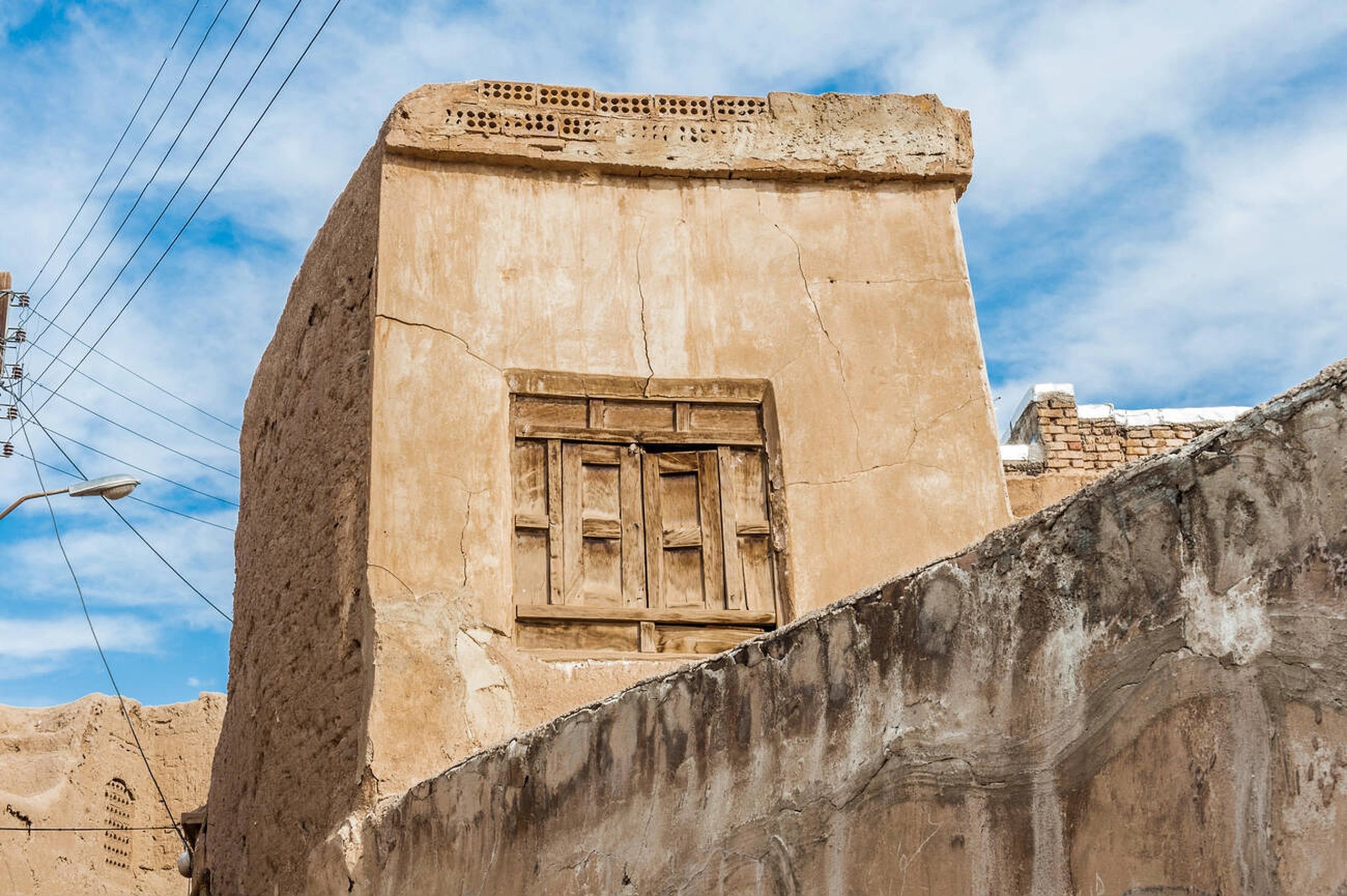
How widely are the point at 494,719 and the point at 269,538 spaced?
239 centimetres

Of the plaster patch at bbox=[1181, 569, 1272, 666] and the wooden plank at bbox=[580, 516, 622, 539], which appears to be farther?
the wooden plank at bbox=[580, 516, 622, 539]

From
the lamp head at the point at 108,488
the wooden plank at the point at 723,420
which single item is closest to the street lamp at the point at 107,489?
the lamp head at the point at 108,488

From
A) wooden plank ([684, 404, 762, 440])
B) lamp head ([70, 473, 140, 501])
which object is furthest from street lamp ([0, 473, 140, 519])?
wooden plank ([684, 404, 762, 440])

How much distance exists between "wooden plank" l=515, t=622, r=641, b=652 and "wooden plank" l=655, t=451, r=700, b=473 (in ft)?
2.50

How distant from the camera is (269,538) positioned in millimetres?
8273

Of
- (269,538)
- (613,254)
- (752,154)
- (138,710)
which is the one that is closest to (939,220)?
(752,154)

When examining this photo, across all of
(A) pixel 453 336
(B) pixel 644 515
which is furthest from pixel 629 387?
(A) pixel 453 336

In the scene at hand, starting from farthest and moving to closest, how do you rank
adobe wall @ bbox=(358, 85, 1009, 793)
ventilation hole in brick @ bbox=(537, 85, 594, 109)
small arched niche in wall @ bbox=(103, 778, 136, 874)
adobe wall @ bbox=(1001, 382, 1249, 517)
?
small arched niche in wall @ bbox=(103, 778, 136, 874) < adobe wall @ bbox=(1001, 382, 1249, 517) < ventilation hole in brick @ bbox=(537, 85, 594, 109) < adobe wall @ bbox=(358, 85, 1009, 793)

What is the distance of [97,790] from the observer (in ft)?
54.6

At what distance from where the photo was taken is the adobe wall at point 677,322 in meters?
6.73

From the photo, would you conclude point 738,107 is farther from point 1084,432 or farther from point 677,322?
point 1084,432

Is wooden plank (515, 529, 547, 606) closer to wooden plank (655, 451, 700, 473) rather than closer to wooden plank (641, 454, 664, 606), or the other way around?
wooden plank (641, 454, 664, 606)

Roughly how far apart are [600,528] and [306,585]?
143 cm

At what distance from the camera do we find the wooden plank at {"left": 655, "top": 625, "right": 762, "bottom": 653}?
6.89 meters
